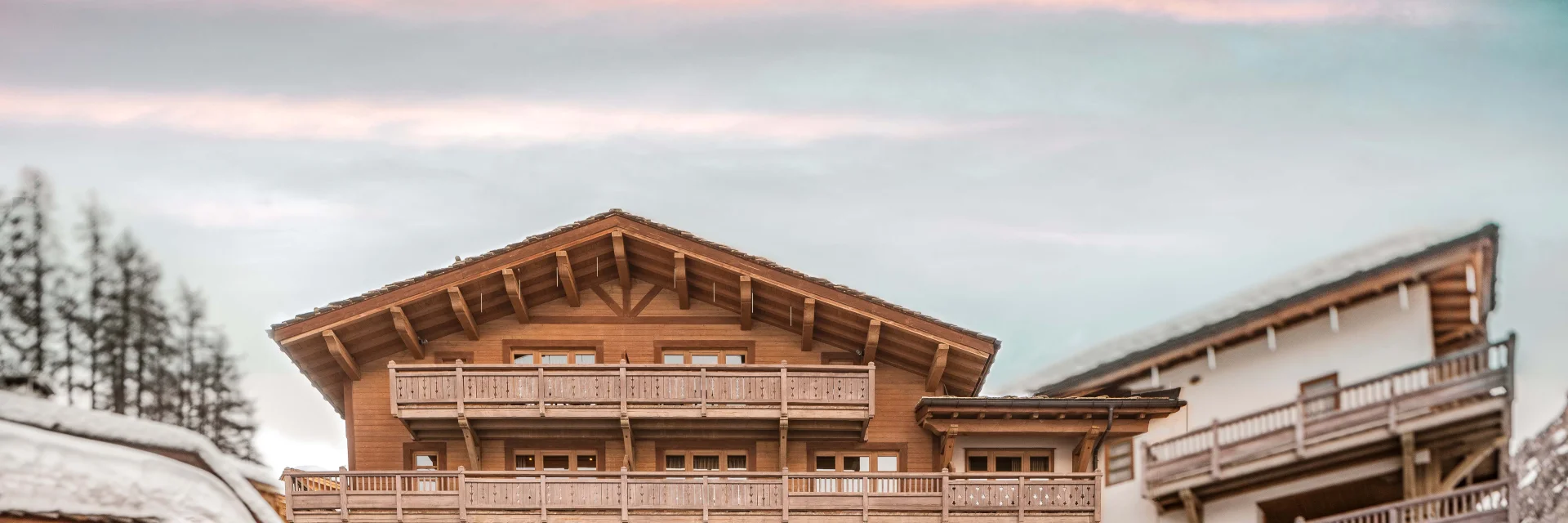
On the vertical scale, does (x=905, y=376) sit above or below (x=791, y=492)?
above

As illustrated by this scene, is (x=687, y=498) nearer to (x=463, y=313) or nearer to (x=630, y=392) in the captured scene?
(x=630, y=392)

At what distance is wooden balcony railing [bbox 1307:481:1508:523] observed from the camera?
29.3 meters

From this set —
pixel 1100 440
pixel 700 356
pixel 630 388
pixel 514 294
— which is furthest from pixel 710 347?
pixel 1100 440

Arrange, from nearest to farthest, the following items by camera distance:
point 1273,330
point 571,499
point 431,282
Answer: point 571,499, point 431,282, point 1273,330

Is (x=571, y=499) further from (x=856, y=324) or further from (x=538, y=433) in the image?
(x=856, y=324)

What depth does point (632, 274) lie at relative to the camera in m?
35.8

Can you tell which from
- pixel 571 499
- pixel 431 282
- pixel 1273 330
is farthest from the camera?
pixel 1273 330

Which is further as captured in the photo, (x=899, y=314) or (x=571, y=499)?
(x=899, y=314)

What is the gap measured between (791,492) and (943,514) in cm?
306

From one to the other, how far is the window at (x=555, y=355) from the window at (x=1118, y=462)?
1240 centimetres

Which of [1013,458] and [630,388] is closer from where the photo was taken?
[630,388]

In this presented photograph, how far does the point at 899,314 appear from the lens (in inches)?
1332

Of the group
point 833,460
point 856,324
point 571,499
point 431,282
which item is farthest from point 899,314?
point 431,282

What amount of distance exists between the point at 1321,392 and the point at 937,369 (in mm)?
8301
